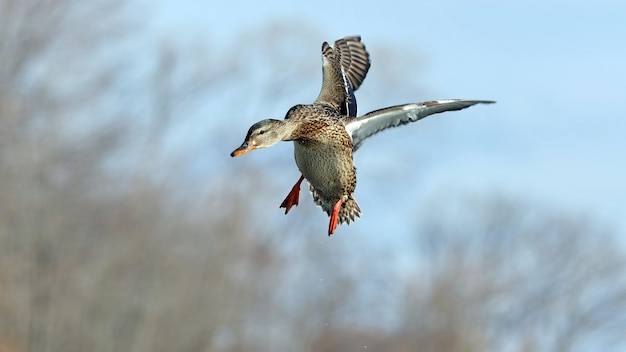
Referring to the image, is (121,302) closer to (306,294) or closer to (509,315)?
(306,294)

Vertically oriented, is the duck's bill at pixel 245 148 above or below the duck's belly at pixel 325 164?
above

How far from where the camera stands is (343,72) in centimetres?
1560

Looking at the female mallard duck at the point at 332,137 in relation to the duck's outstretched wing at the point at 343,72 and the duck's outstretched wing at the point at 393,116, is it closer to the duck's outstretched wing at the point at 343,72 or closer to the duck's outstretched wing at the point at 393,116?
the duck's outstretched wing at the point at 393,116

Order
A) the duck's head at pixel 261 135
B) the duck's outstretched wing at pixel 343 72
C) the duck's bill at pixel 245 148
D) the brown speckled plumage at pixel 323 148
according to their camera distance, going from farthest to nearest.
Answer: the duck's outstretched wing at pixel 343 72 → the brown speckled plumage at pixel 323 148 → the duck's head at pixel 261 135 → the duck's bill at pixel 245 148

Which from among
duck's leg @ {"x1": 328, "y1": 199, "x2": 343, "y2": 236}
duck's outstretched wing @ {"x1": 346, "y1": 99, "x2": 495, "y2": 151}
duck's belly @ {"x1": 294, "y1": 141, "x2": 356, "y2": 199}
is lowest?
duck's leg @ {"x1": 328, "y1": 199, "x2": 343, "y2": 236}

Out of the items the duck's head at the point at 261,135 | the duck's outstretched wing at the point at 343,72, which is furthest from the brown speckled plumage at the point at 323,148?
the duck's outstretched wing at the point at 343,72

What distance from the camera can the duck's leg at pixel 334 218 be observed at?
557 inches

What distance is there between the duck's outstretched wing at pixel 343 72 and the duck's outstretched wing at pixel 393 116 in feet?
1.72

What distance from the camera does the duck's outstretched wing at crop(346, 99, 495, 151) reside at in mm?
13836

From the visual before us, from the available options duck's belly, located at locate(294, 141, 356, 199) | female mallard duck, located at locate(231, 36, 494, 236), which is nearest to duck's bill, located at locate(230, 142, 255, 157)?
female mallard duck, located at locate(231, 36, 494, 236)

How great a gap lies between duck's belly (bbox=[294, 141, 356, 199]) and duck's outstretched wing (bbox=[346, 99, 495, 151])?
0.66 ft

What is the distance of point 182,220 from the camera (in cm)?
5241

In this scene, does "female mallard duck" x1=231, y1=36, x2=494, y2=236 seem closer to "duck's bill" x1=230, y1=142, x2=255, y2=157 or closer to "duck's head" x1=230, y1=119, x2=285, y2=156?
"duck's head" x1=230, y1=119, x2=285, y2=156

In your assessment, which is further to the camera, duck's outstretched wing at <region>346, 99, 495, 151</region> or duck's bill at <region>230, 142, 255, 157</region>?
duck's outstretched wing at <region>346, 99, 495, 151</region>
